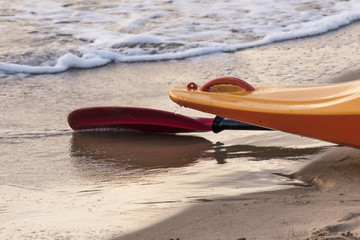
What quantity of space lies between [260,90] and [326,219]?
1151 mm

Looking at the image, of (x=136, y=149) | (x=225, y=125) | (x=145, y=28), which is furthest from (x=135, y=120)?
(x=145, y=28)

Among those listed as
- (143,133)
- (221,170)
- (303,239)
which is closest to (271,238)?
(303,239)

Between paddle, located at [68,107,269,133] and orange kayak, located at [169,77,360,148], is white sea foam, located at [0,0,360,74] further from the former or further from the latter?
orange kayak, located at [169,77,360,148]

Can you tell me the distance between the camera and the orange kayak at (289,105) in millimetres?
2533

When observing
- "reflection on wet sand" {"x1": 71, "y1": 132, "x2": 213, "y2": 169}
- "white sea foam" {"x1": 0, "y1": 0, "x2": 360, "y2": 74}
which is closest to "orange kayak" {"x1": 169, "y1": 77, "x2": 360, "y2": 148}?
"reflection on wet sand" {"x1": 71, "y1": 132, "x2": 213, "y2": 169}

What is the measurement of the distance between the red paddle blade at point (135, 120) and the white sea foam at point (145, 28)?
165 centimetres

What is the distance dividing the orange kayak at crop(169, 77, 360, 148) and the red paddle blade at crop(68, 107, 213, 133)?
13.8 inches

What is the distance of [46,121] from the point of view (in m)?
3.84

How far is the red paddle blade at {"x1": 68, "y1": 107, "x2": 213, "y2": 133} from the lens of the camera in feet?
11.4

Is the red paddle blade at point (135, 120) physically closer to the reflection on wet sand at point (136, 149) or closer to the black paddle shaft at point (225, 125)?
the reflection on wet sand at point (136, 149)

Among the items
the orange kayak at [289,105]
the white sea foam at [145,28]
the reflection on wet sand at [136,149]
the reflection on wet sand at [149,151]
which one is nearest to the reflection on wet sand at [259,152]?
the reflection on wet sand at [149,151]

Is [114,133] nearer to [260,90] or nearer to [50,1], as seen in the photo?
[260,90]

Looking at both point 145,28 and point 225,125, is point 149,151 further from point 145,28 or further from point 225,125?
point 145,28

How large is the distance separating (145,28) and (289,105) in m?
3.84
